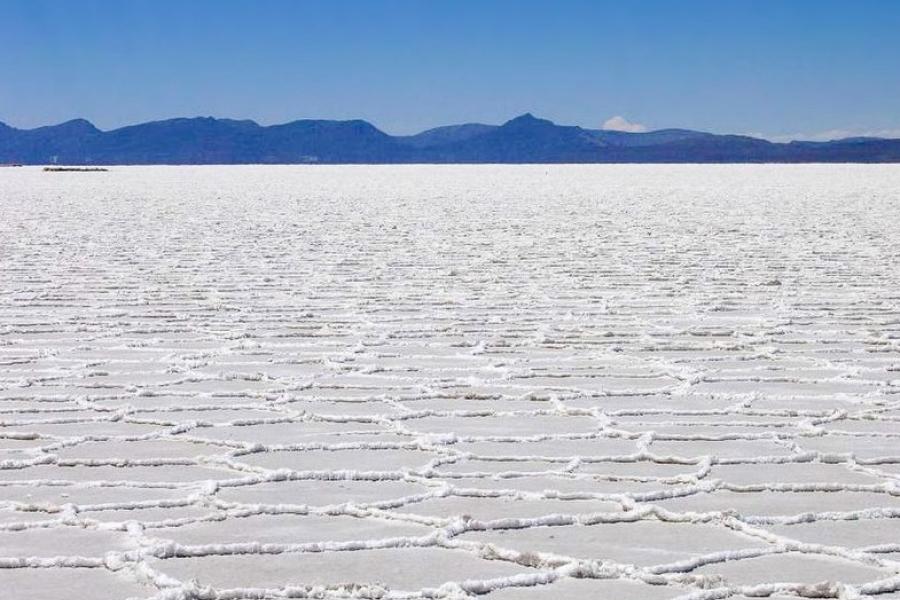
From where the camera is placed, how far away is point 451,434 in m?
2.95

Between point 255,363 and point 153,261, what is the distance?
4.01 m

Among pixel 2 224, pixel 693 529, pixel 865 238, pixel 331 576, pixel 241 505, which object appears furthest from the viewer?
pixel 2 224

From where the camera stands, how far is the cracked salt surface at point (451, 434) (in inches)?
79.7

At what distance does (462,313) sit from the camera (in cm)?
515

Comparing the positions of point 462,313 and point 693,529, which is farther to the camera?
point 462,313

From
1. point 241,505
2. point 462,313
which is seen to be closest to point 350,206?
point 462,313

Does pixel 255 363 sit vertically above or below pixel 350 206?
above

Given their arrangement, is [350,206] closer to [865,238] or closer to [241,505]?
[865,238]

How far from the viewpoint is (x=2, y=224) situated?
1179 cm

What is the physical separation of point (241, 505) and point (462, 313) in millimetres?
2825

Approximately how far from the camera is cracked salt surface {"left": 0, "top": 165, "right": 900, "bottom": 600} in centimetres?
202

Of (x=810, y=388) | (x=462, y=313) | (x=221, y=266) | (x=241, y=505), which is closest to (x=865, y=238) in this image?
(x=221, y=266)

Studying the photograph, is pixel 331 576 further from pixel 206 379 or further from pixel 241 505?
pixel 206 379

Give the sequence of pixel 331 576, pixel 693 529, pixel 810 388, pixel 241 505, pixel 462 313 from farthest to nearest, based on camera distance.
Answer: pixel 462 313 < pixel 810 388 < pixel 241 505 < pixel 693 529 < pixel 331 576
